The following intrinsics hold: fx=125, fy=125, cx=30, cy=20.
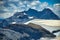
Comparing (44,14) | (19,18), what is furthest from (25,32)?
(44,14)

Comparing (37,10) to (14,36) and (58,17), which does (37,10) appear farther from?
(14,36)

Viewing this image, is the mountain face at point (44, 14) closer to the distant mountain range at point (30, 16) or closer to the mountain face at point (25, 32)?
the distant mountain range at point (30, 16)

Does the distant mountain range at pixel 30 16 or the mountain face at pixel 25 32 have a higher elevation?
the distant mountain range at pixel 30 16

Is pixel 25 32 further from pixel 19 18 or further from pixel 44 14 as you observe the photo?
pixel 44 14

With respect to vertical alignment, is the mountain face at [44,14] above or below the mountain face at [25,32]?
above

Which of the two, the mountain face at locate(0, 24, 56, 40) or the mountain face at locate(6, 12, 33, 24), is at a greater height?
the mountain face at locate(6, 12, 33, 24)

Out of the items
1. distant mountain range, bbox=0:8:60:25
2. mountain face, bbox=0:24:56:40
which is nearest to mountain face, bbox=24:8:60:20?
distant mountain range, bbox=0:8:60:25

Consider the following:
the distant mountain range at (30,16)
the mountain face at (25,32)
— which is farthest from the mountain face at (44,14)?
the mountain face at (25,32)

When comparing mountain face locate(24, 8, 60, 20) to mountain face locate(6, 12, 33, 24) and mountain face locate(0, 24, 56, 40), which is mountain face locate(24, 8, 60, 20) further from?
mountain face locate(0, 24, 56, 40)

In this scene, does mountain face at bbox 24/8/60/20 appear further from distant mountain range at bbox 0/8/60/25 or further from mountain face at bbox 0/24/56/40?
mountain face at bbox 0/24/56/40
